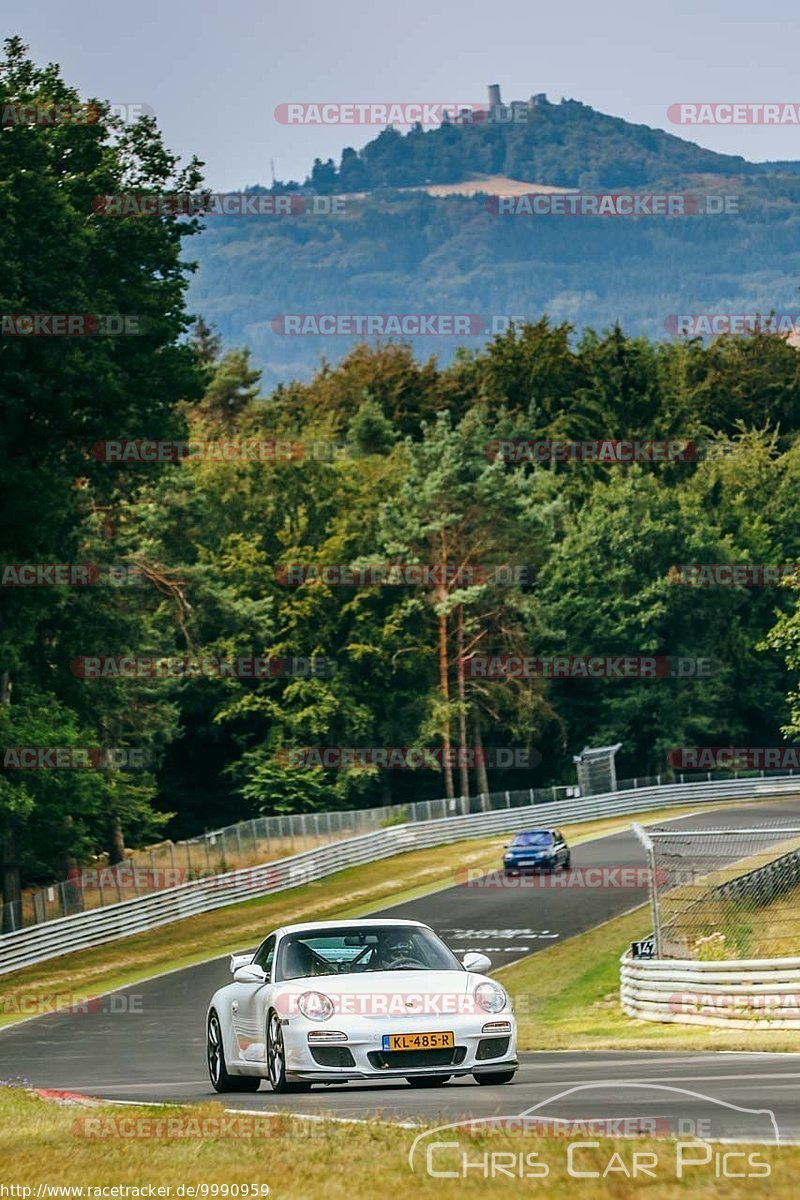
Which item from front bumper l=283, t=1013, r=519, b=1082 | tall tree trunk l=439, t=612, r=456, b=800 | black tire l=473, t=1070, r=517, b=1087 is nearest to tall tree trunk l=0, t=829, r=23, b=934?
black tire l=473, t=1070, r=517, b=1087

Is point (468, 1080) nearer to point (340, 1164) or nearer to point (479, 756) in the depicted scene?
point (340, 1164)

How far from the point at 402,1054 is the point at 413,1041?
0.12 meters

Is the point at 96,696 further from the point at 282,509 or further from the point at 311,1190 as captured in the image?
the point at 311,1190

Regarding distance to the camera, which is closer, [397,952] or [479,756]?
[397,952]

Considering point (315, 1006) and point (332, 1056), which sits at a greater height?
point (315, 1006)

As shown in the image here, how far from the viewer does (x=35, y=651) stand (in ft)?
164

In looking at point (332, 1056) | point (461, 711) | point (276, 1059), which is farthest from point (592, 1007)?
point (461, 711)

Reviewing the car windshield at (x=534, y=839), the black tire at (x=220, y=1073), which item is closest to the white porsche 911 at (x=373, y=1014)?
the black tire at (x=220, y=1073)

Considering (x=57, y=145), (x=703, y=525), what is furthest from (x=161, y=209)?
(x=703, y=525)

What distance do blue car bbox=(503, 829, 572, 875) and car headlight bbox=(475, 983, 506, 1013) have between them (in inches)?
1557

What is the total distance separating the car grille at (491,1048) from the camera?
1306 cm

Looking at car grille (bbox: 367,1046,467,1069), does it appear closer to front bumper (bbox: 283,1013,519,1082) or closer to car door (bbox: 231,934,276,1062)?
front bumper (bbox: 283,1013,519,1082)

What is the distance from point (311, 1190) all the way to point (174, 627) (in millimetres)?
68689

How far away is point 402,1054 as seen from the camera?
42.6ft
